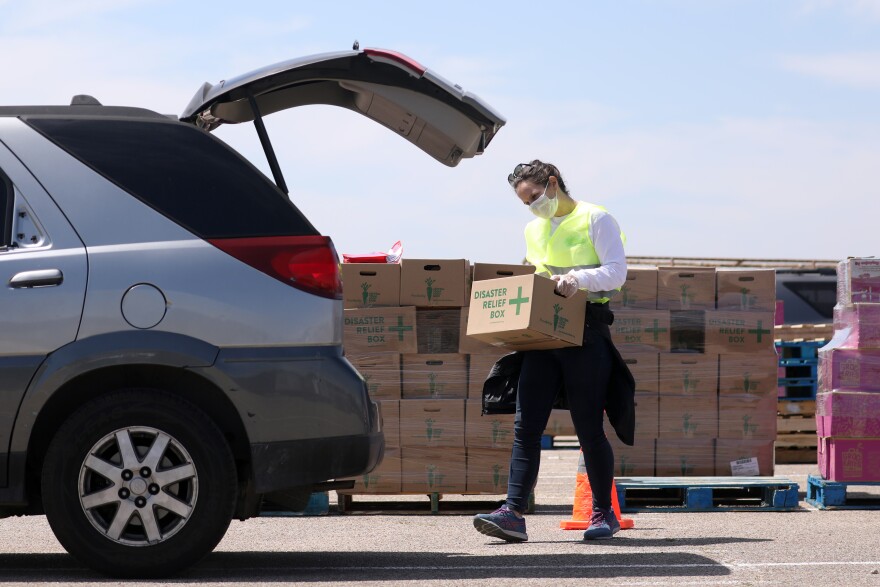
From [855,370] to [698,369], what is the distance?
120 cm

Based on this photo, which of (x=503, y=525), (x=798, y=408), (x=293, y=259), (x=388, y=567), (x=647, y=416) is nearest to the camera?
(x=293, y=259)

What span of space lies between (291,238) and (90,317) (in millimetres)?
857

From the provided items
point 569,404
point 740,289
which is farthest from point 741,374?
point 569,404

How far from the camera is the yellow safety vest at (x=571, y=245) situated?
686cm

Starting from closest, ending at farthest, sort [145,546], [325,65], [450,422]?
[145,546] → [325,65] → [450,422]

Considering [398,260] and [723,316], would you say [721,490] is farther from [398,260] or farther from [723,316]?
[398,260]

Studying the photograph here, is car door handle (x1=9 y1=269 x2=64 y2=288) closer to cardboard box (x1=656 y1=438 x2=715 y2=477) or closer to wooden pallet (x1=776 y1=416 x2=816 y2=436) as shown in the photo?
cardboard box (x1=656 y1=438 x2=715 y2=477)

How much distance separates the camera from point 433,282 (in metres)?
9.09

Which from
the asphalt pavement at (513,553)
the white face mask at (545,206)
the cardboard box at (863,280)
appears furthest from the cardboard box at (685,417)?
the white face mask at (545,206)

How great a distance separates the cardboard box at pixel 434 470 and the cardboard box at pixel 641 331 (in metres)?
1.60

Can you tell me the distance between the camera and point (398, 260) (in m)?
9.19

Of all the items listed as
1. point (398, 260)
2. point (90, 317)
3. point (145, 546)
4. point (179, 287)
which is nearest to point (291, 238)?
point (179, 287)

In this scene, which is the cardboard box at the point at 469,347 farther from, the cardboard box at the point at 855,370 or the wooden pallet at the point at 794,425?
the wooden pallet at the point at 794,425

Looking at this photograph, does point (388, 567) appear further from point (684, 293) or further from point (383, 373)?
point (684, 293)
